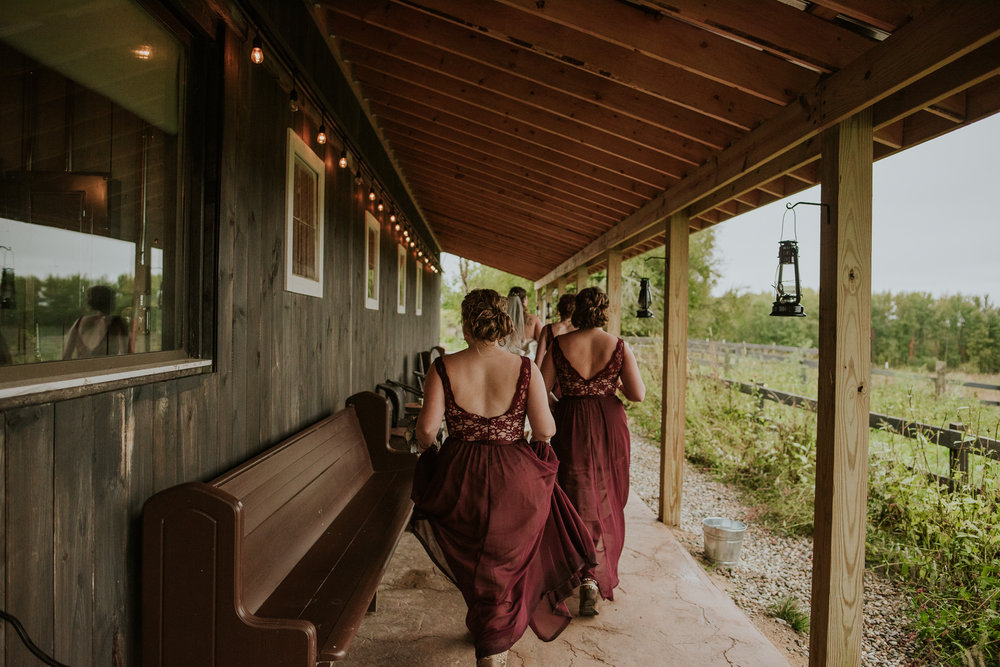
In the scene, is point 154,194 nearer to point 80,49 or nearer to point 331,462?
point 80,49

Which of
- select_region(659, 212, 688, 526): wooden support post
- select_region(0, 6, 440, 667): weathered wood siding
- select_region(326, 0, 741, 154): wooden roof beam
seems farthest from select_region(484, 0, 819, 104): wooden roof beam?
select_region(659, 212, 688, 526): wooden support post

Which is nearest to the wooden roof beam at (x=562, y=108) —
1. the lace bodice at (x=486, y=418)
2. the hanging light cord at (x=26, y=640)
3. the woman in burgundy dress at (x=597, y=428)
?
the woman in burgundy dress at (x=597, y=428)

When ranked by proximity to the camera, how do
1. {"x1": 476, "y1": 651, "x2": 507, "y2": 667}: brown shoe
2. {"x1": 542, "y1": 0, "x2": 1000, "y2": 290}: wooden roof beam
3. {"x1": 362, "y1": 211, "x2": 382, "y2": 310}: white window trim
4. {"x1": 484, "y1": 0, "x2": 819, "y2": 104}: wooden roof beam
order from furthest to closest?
{"x1": 362, "y1": 211, "x2": 382, "y2": 310}: white window trim < {"x1": 484, "y1": 0, "x2": 819, "y2": 104}: wooden roof beam < {"x1": 476, "y1": 651, "x2": 507, "y2": 667}: brown shoe < {"x1": 542, "y1": 0, "x2": 1000, "y2": 290}: wooden roof beam

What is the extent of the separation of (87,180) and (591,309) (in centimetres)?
262

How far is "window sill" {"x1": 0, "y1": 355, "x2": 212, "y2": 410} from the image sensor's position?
1.30 metres

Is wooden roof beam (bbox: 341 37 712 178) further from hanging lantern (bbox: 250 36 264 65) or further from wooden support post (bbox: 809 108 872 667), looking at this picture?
hanging lantern (bbox: 250 36 264 65)

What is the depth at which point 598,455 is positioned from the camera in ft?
11.5

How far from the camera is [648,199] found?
541 centimetres

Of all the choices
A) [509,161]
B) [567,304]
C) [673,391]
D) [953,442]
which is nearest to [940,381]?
[953,442]

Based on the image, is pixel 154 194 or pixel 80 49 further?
pixel 154 194

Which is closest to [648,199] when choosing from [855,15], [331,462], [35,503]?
[855,15]

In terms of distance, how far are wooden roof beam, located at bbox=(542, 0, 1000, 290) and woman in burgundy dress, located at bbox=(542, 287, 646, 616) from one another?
1.23 metres

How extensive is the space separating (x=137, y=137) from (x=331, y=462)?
77.8 inches

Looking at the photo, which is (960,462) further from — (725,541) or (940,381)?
(940,381)
